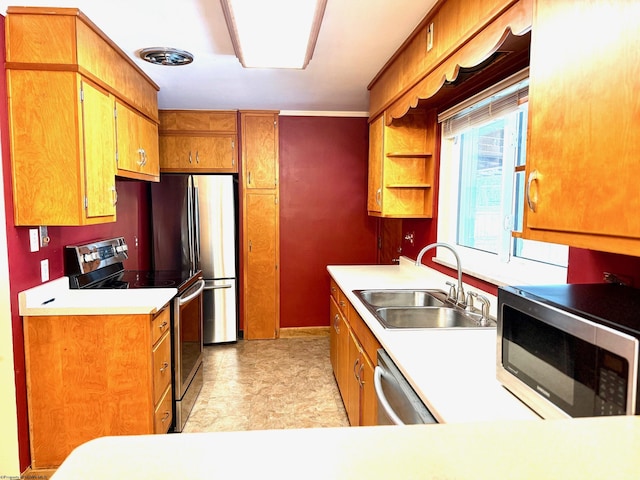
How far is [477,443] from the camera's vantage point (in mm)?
635

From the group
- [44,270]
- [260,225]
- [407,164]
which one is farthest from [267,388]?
[407,164]

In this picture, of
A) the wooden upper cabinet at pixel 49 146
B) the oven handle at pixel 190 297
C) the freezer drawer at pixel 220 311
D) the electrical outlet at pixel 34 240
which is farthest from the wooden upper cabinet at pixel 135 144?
the freezer drawer at pixel 220 311

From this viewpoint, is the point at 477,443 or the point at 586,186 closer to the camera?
the point at 477,443

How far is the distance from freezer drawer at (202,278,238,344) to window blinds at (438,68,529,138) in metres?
2.51

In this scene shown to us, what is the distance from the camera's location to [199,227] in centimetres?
399

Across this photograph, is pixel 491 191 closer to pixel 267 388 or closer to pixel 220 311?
pixel 267 388

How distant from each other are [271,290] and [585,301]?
353 centimetres

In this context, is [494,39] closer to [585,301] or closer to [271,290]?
[585,301]

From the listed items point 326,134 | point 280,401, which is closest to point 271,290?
point 280,401

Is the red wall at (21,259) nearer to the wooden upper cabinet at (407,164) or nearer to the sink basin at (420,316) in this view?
the sink basin at (420,316)

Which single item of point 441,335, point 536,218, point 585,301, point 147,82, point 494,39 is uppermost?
point 147,82

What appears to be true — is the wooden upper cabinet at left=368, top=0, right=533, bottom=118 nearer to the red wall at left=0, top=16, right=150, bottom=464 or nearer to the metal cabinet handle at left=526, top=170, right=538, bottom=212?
the metal cabinet handle at left=526, top=170, right=538, bottom=212

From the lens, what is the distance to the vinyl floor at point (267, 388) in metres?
2.74

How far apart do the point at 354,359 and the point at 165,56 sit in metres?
2.18
